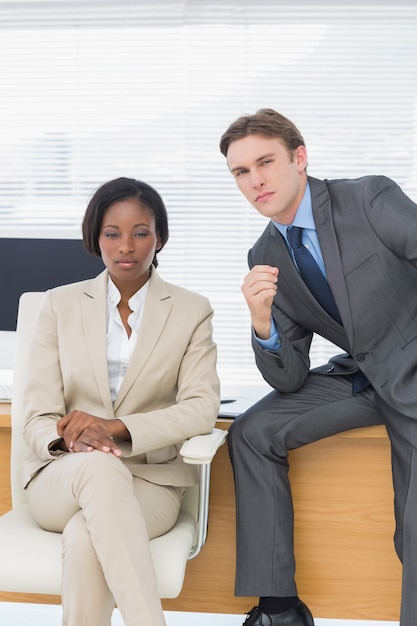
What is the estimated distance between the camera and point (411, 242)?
2.23m

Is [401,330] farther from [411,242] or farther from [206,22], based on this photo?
[206,22]

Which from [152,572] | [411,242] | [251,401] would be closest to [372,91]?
[251,401]

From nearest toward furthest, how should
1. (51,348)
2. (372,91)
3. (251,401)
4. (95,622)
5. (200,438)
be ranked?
(95,622) < (200,438) < (51,348) < (251,401) < (372,91)

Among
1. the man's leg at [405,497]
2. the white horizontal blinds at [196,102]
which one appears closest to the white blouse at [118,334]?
the man's leg at [405,497]

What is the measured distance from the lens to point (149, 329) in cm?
236

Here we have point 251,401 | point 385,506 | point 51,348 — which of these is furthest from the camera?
point 251,401

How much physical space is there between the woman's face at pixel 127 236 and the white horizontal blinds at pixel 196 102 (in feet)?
8.48

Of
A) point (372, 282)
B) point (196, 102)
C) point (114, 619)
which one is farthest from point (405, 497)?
point (196, 102)

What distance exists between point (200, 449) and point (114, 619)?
3.89ft

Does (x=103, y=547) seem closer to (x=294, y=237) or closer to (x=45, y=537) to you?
(x=45, y=537)

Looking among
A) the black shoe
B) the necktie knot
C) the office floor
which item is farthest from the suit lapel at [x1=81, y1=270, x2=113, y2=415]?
the office floor

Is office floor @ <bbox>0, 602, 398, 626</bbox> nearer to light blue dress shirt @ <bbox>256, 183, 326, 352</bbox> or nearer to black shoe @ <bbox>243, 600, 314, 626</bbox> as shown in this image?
black shoe @ <bbox>243, 600, 314, 626</bbox>

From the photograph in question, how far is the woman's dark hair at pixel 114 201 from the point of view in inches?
92.5

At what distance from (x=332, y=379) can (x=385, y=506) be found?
1.40ft
